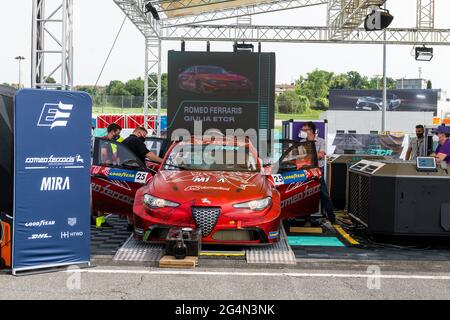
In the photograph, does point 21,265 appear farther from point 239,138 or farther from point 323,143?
point 323,143

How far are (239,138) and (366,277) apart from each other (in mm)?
3691

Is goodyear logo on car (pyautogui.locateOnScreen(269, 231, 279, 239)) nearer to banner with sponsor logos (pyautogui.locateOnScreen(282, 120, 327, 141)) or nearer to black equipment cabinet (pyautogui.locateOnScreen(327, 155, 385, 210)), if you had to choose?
banner with sponsor logos (pyautogui.locateOnScreen(282, 120, 327, 141))

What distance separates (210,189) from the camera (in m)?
7.95

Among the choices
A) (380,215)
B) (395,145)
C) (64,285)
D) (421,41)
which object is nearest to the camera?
(64,285)

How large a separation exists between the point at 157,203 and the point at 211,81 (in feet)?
17.4

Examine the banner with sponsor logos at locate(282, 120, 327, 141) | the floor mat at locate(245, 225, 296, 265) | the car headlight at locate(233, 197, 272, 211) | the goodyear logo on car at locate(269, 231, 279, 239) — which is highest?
the banner with sponsor logos at locate(282, 120, 327, 141)

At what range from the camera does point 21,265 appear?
21.4ft

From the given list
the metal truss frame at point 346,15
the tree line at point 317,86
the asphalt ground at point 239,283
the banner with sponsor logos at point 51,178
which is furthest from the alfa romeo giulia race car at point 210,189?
the tree line at point 317,86

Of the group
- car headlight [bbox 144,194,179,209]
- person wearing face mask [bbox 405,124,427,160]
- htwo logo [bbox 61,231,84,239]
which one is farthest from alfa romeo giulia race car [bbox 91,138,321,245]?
person wearing face mask [bbox 405,124,427,160]

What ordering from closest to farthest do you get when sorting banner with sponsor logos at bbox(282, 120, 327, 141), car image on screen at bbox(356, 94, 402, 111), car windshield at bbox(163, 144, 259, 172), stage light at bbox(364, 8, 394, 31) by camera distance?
1. car windshield at bbox(163, 144, 259, 172)
2. banner with sponsor logos at bbox(282, 120, 327, 141)
3. stage light at bbox(364, 8, 394, 31)
4. car image on screen at bbox(356, 94, 402, 111)

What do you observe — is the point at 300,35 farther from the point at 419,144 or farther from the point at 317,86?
the point at 317,86

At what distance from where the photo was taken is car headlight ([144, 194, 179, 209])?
7.73m

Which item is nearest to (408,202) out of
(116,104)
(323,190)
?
(323,190)
